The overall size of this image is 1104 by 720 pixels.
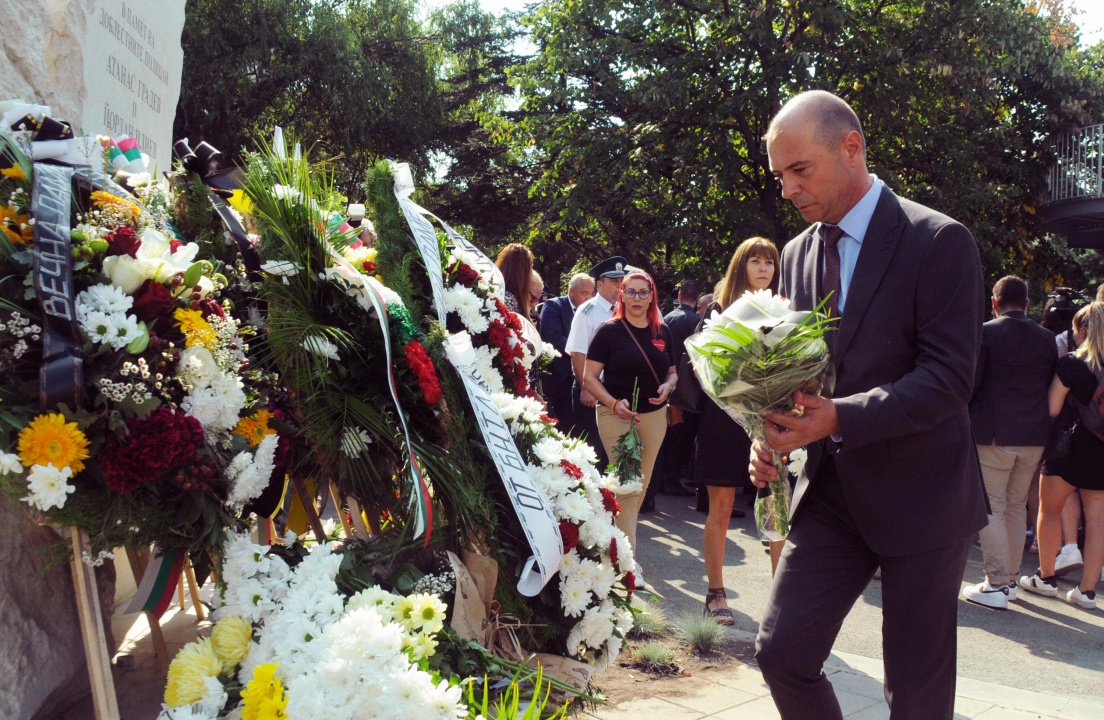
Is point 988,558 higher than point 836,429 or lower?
lower

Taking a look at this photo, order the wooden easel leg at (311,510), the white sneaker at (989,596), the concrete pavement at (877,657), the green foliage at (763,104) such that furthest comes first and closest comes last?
the green foliage at (763,104), the white sneaker at (989,596), the concrete pavement at (877,657), the wooden easel leg at (311,510)

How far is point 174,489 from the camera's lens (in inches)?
113

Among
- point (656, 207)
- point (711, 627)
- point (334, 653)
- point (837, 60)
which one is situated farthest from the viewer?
point (656, 207)

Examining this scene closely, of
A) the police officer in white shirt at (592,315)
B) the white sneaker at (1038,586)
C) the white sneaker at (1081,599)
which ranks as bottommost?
the white sneaker at (1081,599)

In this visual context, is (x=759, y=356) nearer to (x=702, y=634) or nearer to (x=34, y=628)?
(x=34, y=628)

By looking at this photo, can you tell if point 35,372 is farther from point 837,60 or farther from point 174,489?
point 837,60

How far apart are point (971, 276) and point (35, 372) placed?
2.68m

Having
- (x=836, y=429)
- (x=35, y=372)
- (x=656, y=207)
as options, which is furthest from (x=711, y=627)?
(x=656, y=207)

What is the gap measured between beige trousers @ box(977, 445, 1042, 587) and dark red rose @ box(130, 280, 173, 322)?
18.5 ft

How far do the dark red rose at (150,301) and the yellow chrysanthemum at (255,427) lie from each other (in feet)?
1.48

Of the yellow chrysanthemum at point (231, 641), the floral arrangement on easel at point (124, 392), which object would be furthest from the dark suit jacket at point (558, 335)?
the yellow chrysanthemum at point (231, 641)

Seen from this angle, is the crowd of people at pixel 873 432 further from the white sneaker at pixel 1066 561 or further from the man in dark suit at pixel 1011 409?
the white sneaker at pixel 1066 561

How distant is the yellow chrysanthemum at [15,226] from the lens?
2.84 meters

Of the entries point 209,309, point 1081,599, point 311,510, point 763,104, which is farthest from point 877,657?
point 763,104
